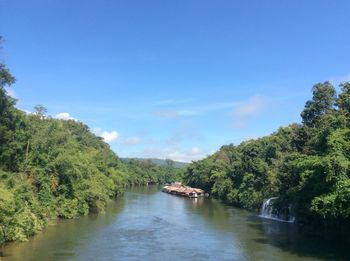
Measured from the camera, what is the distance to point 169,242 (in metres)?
42.4

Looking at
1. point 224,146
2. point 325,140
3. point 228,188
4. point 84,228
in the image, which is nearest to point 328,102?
point 325,140

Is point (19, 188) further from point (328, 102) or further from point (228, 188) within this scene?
point (228, 188)

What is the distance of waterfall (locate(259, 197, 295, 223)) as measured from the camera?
59.8 metres

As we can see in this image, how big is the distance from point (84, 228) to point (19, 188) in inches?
460

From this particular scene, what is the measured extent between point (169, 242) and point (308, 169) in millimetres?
15422

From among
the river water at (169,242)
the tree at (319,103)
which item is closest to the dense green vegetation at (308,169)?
the tree at (319,103)

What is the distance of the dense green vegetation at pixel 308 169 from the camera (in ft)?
123

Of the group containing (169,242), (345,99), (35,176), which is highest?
(345,99)

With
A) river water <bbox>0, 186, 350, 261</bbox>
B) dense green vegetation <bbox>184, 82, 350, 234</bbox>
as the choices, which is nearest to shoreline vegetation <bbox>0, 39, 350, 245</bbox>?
dense green vegetation <bbox>184, 82, 350, 234</bbox>

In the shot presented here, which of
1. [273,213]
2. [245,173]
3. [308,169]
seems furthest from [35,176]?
[245,173]

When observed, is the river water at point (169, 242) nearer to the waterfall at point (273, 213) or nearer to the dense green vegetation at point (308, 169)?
the waterfall at point (273, 213)

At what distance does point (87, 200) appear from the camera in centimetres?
6169

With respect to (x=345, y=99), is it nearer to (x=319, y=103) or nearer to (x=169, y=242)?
(x=319, y=103)

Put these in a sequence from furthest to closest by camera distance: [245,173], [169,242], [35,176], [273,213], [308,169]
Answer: [245,173]
[273,213]
[35,176]
[308,169]
[169,242]
